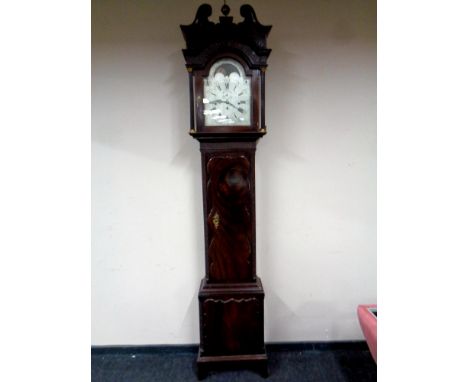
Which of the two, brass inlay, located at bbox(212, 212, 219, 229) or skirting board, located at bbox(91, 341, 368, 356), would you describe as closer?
brass inlay, located at bbox(212, 212, 219, 229)

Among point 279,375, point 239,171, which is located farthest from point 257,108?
point 279,375

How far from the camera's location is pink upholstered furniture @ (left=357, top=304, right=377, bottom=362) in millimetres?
1248

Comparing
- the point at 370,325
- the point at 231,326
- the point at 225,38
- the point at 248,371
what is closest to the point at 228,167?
the point at 225,38

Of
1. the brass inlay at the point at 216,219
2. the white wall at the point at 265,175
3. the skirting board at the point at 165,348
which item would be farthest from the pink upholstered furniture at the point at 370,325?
the brass inlay at the point at 216,219

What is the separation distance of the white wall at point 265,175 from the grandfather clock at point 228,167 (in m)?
0.24

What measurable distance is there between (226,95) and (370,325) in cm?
123

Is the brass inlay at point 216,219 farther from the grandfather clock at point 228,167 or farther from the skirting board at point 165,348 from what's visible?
the skirting board at point 165,348

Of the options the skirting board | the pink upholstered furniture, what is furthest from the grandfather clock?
the pink upholstered furniture

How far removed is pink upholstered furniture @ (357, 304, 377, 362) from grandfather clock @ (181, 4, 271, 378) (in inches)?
19.2

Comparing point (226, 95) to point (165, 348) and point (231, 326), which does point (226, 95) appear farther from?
point (165, 348)

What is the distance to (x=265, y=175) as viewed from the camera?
1.64m

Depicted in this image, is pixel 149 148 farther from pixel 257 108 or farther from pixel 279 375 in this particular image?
pixel 279 375

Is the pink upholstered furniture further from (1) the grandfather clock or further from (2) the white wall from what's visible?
(1) the grandfather clock

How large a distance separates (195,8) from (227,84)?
58 cm
